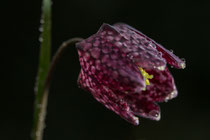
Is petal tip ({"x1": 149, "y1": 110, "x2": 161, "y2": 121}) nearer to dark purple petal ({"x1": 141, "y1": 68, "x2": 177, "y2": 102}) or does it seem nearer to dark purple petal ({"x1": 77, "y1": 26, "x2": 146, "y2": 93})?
dark purple petal ({"x1": 141, "y1": 68, "x2": 177, "y2": 102})

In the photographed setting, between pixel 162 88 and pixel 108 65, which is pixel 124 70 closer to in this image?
pixel 108 65

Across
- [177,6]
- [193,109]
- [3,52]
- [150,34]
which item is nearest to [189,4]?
[177,6]

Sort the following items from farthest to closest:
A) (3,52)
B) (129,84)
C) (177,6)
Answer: (177,6)
(3,52)
(129,84)

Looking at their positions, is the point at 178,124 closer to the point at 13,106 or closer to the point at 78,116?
the point at 78,116

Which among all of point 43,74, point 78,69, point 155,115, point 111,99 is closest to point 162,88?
point 155,115

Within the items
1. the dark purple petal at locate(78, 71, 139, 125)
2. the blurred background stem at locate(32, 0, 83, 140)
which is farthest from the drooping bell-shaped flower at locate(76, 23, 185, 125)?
the blurred background stem at locate(32, 0, 83, 140)
